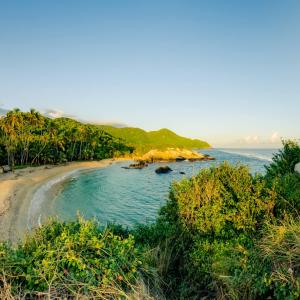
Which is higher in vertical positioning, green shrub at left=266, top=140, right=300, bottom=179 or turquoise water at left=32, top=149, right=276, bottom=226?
green shrub at left=266, top=140, right=300, bottom=179

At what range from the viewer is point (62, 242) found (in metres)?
6.18

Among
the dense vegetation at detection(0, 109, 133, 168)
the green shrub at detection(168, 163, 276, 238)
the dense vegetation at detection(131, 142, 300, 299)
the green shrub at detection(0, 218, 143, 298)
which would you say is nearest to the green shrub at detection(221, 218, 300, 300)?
the dense vegetation at detection(131, 142, 300, 299)

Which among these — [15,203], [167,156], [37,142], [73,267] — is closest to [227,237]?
[73,267]

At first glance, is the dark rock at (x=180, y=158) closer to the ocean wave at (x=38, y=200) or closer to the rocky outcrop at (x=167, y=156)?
the rocky outcrop at (x=167, y=156)

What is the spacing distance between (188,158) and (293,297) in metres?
135

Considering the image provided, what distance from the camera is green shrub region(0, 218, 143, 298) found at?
512cm

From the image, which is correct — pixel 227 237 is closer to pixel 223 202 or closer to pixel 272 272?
pixel 223 202

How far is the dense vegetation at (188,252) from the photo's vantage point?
5.34 meters

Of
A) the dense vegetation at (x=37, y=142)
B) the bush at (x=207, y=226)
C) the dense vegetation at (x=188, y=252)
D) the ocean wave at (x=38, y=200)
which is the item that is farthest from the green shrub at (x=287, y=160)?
the dense vegetation at (x=37, y=142)

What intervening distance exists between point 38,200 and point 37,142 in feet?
142

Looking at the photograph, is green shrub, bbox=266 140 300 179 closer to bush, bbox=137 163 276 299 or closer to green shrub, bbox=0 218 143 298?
bush, bbox=137 163 276 299

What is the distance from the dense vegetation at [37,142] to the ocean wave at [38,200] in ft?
51.6

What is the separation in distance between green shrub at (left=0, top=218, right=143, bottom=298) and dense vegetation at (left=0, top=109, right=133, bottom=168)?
2600 inches

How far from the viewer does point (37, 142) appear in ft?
259
